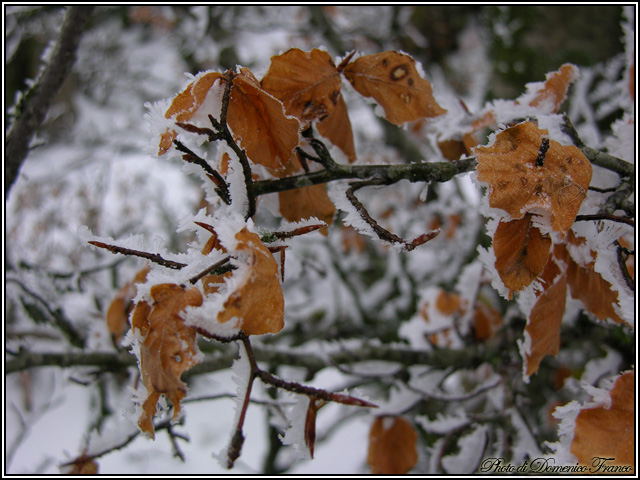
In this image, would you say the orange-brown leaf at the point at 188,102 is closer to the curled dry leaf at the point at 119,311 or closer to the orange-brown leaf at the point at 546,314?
the orange-brown leaf at the point at 546,314

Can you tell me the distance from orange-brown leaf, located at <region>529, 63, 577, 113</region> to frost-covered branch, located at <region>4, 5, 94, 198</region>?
75 cm

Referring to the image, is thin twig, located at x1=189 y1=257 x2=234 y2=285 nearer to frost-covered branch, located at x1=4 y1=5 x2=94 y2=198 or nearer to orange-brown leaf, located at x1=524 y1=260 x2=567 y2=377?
orange-brown leaf, located at x1=524 y1=260 x2=567 y2=377

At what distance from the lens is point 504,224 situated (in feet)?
1.21

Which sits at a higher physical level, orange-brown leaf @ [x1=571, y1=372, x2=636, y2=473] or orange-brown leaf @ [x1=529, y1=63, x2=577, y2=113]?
orange-brown leaf @ [x1=529, y1=63, x2=577, y2=113]

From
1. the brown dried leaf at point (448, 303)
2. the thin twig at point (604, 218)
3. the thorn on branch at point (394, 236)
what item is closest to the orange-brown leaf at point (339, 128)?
the thorn on branch at point (394, 236)

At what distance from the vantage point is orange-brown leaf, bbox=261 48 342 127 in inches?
16.3

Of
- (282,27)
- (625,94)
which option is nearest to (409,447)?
(625,94)

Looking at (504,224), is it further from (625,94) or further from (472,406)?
(472,406)

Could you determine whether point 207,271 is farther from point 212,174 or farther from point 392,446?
point 392,446

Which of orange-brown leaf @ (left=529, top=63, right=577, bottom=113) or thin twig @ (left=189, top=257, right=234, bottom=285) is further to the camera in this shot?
orange-brown leaf @ (left=529, top=63, right=577, bottom=113)

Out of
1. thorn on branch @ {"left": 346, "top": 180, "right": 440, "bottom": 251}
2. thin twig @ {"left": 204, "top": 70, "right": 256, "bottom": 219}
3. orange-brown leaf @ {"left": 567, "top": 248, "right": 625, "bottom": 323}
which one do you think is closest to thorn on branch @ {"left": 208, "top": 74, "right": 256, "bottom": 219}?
thin twig @ {"left": 204, "top": 70, "right": 256, "bottom": 219}

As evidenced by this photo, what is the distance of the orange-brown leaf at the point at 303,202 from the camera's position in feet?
1.52

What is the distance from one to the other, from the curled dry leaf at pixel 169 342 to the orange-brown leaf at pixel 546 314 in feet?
1.17

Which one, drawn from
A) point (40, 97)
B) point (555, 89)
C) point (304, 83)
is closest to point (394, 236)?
point (304, 83)
